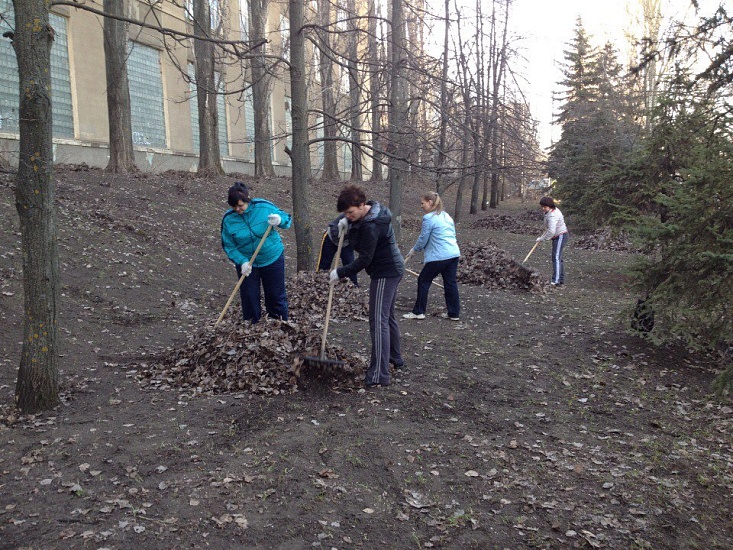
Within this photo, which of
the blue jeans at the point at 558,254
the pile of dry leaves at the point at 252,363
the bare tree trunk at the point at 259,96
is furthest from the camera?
the bare tree trunk at the point at 259,96

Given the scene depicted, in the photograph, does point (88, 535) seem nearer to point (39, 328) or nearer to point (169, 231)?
point (39, 328)

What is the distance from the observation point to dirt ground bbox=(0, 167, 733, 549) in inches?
147

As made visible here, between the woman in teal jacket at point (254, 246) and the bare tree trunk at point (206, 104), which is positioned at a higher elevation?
the bare tree trunk at point (206, 104)

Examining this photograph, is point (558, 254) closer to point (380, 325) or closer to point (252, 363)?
point (380, 325)

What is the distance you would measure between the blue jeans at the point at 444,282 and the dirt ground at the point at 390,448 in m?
0.33

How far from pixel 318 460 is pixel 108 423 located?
75.5 inches

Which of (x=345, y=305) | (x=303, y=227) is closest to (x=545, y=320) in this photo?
(x=345, y=305)

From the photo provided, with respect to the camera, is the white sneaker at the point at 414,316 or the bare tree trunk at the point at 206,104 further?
the bare tree trunk at the point at 206,104

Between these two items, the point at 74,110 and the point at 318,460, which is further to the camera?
the point at 74,110

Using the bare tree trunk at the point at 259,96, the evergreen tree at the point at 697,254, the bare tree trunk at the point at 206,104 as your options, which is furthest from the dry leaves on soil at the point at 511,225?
the evergreen tree at the point at 697,254

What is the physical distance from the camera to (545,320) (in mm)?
9258

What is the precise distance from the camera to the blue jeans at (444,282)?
8695 mm

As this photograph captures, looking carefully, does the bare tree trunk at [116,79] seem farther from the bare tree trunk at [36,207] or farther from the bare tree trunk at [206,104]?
the bare tree trunk at [36,207]

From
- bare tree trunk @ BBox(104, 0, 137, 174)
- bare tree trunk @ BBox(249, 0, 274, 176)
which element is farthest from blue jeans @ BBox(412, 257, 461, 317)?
bare tree trunk @ BBox(249, 0, 274, 176)
